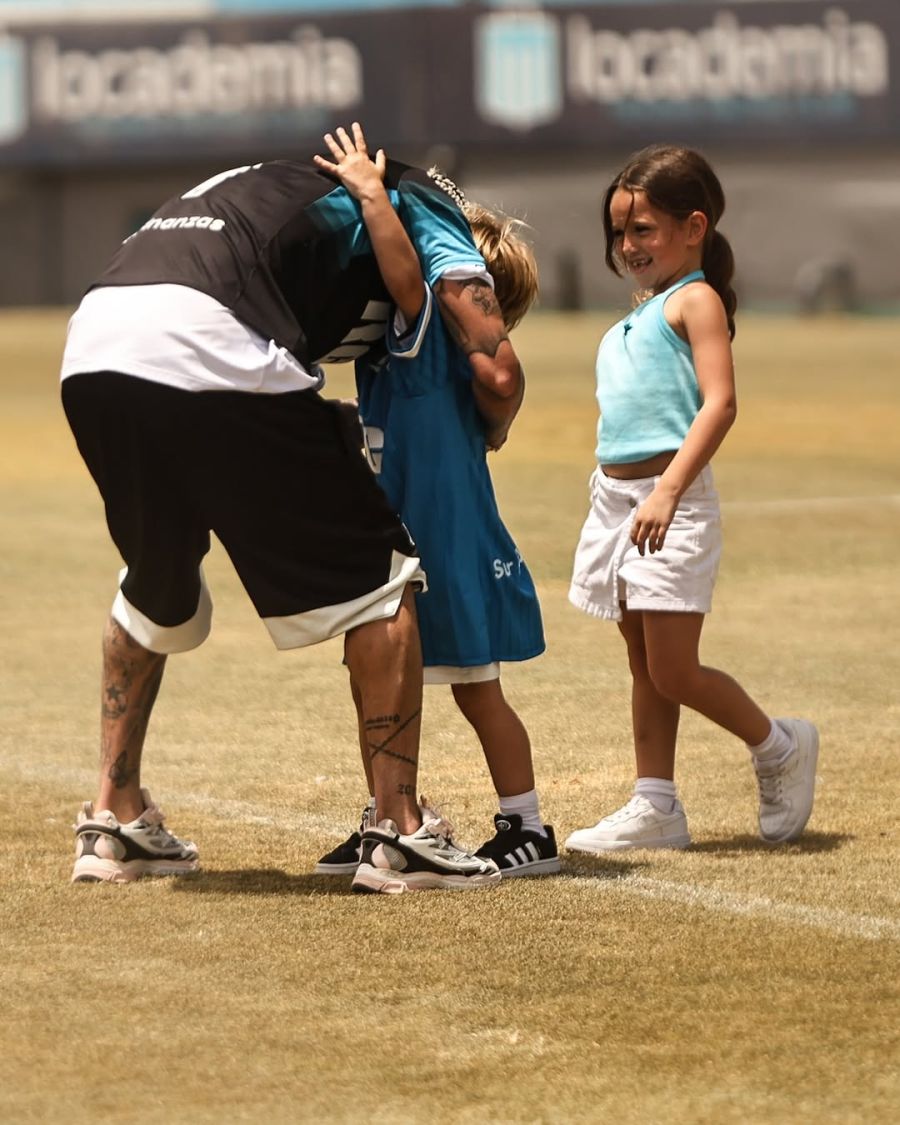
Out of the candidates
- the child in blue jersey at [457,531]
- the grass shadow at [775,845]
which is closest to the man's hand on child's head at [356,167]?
the child in blue jersey at [457,531]

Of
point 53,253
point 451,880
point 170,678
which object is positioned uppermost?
point 451,880

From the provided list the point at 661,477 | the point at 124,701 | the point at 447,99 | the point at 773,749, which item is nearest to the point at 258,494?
the point at 124,701

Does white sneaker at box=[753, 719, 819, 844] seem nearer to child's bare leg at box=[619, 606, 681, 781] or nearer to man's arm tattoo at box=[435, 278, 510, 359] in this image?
child's bare leg at box=[619, 606, 681, 781]

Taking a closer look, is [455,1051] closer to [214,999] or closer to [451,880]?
[214,999]

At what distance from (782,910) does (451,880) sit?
713mm

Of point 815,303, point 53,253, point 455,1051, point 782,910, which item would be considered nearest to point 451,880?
point 782,910

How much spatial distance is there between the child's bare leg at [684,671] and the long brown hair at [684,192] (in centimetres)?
69

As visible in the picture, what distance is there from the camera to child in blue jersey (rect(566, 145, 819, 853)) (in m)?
5.17

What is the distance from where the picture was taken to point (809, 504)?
12.7m

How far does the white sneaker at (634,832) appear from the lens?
523 centimetres

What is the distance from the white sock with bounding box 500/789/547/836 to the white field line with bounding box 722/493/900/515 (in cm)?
745

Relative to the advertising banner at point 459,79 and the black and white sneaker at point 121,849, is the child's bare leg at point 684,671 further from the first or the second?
the advertising banner at point 459,79

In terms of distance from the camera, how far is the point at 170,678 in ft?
25.7

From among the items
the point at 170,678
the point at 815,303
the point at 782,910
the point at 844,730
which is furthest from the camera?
the point at 815,303
